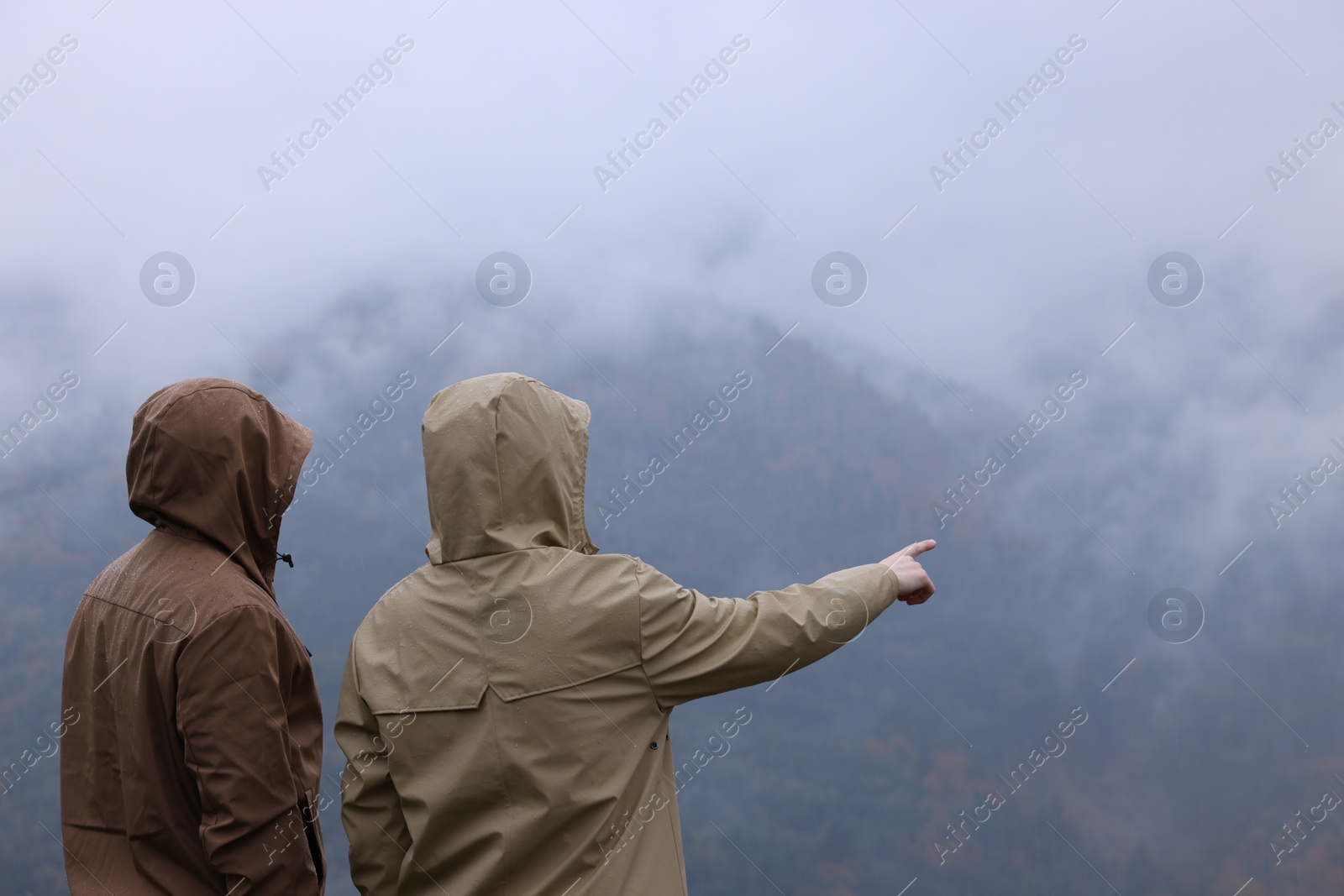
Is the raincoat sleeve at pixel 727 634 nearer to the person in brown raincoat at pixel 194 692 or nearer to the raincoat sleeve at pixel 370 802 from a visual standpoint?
the raincoat sleeve at pixel 370 802

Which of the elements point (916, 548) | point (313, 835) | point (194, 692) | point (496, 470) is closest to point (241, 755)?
point (194, 692)

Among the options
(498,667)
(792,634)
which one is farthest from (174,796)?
(792,634)

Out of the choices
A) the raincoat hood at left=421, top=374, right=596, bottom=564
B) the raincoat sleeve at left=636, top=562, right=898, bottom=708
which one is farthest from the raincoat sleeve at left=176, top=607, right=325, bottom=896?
the raincoat sleeve at left=636, top=562, right=898, bottom=708

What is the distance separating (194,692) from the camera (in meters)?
1.45

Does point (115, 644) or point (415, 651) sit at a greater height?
point (415, 651)

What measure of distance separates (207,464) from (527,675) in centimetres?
62

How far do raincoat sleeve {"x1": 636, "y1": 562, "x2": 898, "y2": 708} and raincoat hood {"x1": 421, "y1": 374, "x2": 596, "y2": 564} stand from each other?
0.17 m

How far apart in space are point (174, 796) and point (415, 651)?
0.42m

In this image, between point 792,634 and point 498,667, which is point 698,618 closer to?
point 792,634

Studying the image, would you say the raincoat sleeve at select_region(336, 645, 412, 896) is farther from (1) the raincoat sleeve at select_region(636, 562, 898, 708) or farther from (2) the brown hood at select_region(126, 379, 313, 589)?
(1) the raincoat sleeve at select_region(636, 562, 898, 708)

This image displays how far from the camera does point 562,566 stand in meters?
1.45

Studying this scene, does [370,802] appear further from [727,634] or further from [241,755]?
[727,634]

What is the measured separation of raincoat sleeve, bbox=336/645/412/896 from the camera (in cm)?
153

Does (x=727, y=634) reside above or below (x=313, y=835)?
above
